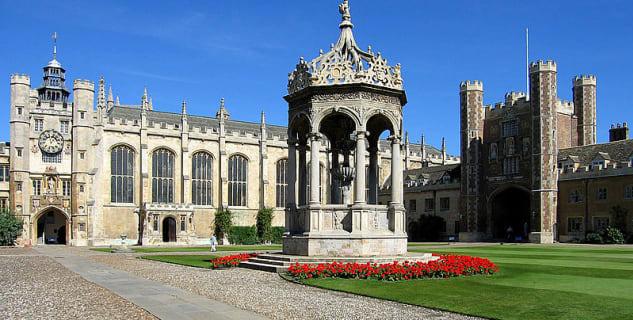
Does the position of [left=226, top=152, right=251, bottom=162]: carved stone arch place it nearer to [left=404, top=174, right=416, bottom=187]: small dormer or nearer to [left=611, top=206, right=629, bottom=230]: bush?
[left=404, top=174, right=416, bottom=187]: small dormer

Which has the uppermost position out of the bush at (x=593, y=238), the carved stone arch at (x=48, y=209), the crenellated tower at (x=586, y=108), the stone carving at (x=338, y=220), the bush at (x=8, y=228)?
the crenellated tower at (x=586, y=108)

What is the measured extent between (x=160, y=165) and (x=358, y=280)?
43164 mm

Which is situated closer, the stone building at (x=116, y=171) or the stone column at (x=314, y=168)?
the stone column at (x=314, y=168)

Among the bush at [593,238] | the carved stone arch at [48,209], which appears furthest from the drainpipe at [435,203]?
the carved stone arch at [48,209]

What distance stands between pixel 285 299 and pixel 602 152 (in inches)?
1700

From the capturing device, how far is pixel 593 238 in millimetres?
43531

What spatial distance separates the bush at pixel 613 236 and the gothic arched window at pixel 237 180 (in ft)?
109

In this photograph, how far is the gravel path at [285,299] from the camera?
32.4 ft

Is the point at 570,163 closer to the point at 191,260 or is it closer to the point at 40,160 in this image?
the point at 191,260

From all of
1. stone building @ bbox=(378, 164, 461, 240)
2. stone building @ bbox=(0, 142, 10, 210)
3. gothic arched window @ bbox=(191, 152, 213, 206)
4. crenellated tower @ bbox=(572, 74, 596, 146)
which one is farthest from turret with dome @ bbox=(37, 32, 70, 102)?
crenellated tower @ bbox=(572, 74, 596, 146)

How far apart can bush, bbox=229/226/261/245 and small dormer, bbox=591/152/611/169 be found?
3066 centimetres

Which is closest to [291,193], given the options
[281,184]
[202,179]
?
[202,179]

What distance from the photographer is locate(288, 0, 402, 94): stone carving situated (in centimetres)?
1964

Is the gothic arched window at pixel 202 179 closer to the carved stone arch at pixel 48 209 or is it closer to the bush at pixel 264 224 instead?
the bush at pixel 264 224
